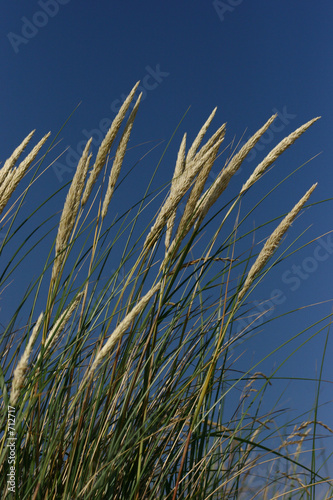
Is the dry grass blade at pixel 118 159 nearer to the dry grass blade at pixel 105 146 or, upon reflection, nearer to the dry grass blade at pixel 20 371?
the dry grass blade at pixel 105 146

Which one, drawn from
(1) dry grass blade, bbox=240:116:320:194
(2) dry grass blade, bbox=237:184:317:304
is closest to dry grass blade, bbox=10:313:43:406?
(2) dry grass blade, bbox=237:184:317:304

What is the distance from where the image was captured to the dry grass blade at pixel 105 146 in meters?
1.69

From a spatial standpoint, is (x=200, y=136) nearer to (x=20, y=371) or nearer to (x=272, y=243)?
(x=272, y=243)

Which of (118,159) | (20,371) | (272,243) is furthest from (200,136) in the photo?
(20,371)

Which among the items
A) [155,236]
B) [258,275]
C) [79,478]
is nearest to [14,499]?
[79,478]

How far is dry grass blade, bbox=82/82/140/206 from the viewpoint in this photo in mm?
1688

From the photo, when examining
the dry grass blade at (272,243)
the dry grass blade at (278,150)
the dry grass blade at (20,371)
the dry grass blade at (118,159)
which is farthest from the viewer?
the dry grass blade at (118,159)

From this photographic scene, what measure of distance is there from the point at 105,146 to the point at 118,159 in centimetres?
9

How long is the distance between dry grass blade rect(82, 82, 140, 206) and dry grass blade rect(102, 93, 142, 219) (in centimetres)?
7

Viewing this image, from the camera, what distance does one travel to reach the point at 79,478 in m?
1.34

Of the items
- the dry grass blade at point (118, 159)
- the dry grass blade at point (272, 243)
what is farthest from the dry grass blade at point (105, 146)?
the dry grass blade at point (272, 243)

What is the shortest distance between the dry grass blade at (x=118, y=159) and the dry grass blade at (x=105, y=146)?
0.21 ft

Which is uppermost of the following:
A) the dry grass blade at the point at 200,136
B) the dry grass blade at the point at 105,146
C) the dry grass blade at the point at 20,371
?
the dry grass blade at the point at 200,136

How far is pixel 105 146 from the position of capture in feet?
5.59
